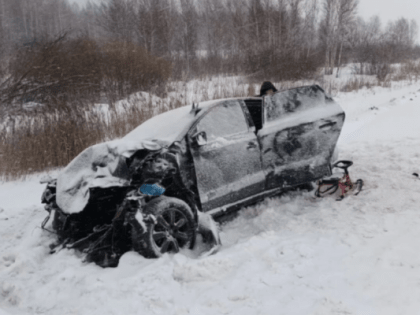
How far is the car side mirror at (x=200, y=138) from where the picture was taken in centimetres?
398

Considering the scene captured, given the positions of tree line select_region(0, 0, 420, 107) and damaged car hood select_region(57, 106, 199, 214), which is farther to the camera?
tree line select_region(0, 0, 420, 107)

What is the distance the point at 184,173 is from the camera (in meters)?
3.91

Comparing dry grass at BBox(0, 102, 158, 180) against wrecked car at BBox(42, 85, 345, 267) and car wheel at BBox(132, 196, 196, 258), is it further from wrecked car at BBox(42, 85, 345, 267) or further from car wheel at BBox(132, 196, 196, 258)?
car wheel at BBox(132, 196, 196, 258)

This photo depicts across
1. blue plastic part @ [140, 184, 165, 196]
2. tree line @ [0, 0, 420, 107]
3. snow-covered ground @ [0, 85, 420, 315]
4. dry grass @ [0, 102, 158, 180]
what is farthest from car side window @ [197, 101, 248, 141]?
tree line @ [0, 0, 420, 107]

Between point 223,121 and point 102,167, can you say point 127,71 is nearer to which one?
point 223,121

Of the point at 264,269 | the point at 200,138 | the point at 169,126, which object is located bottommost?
the point at 264,269

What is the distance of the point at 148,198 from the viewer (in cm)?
373

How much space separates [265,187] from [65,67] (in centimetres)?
767

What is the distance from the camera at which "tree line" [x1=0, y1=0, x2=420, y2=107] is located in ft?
29.8

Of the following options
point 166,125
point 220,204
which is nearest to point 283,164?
point 220,204

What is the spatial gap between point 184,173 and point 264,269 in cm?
142

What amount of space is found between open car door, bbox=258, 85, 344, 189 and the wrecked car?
2cm

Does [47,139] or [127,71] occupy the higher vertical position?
[127,71]

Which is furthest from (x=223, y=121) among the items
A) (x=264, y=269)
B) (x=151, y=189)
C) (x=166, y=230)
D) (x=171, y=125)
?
(x=264, y=269)
